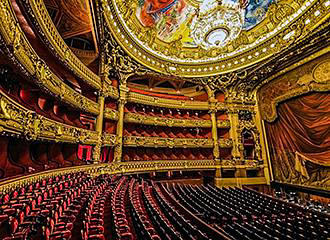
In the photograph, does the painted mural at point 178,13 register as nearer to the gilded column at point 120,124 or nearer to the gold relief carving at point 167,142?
the gilded column at point 120,124

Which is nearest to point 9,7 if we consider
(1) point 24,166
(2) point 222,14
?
(1) point 24,166

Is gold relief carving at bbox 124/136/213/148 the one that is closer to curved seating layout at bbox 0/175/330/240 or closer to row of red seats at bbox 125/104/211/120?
row of red seats at bbox 125/104/211/120

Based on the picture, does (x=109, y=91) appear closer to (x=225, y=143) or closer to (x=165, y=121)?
(x=165, y=121)

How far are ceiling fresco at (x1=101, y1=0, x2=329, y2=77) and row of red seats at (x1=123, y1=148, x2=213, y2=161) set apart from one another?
435cm

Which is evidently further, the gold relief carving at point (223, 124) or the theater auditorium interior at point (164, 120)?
the gold relief carving at point (223, 124)

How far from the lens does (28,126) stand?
2738 mm

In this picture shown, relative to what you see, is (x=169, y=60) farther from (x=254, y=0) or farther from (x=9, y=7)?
(x=9, y=7)

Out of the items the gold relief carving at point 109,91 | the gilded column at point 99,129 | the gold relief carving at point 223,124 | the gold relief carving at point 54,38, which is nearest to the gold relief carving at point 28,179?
the gilded column at point 99,129

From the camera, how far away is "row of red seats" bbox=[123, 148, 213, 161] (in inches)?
310

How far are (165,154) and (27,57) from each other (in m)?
7.09

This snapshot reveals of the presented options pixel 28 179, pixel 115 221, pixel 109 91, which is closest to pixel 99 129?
pixel 109 91

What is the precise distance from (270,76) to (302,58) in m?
1.68

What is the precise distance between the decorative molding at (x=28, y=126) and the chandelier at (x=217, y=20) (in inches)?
286

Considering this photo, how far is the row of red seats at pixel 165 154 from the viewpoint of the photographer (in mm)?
7884
